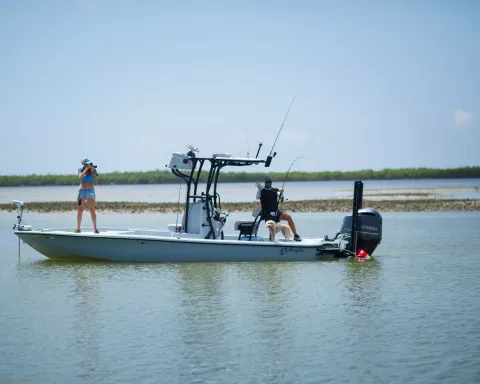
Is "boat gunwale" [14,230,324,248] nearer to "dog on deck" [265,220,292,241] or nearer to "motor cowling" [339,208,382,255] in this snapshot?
"dog on deck" [265,220,292,241]

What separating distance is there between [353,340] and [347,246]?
826 cm

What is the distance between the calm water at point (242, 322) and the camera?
356 inches

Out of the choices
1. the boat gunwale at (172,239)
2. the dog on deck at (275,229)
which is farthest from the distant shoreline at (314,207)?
the boat gunwale at (172,239)

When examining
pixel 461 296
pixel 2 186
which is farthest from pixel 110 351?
pixel 2 186

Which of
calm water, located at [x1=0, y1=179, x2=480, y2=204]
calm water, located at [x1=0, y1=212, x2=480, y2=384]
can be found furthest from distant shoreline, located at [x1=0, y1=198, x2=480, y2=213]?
calm water, located at [x1=0, y1=212, x2=480, y2=384]

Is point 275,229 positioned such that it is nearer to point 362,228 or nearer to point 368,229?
point 362,228

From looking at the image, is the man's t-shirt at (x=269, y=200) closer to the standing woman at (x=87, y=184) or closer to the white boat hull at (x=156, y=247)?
the white boat hull at (x=156, y=247)

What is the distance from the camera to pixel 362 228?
60.2ft

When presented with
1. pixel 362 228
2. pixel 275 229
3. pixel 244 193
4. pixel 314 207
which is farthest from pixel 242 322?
pixel 244 193

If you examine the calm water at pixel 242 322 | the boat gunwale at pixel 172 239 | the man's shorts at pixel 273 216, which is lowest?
the calm water at pixel 242 322

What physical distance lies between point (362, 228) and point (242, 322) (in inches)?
292

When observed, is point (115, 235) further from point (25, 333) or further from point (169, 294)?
point (25, 333)

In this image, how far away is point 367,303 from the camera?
13031 millimetres

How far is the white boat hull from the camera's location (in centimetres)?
1727
